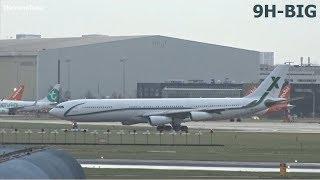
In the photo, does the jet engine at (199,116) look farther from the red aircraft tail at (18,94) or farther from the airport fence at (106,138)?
the red aircraft tail at (18,94)

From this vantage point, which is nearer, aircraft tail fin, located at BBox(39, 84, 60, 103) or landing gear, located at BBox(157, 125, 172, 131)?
landing gear, located at BBox(157, 125, 172, 131)

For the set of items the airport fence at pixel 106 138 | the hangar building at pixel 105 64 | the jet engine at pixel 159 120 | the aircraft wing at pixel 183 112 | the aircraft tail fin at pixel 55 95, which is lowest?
the airport fence at pixel 106 138

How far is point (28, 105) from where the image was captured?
161875 mm

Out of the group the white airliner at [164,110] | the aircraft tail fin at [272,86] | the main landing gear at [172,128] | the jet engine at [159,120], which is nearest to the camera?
the main landing gear at [172,128]

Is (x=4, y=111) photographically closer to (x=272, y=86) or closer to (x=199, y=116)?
(x=272, y=86)

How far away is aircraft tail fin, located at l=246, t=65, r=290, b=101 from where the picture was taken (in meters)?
106

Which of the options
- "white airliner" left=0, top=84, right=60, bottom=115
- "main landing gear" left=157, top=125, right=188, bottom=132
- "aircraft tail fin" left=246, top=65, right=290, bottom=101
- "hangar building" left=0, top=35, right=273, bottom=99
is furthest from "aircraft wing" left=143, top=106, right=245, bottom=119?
"hangar building" left=0, top=35, right=273, bottom=99

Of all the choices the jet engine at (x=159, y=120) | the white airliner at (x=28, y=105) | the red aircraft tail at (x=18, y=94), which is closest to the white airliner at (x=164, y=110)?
the jet engine at (x=159, y=120)

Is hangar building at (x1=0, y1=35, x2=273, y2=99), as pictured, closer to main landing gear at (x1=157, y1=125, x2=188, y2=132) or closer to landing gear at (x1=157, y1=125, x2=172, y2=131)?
main landing gear at (x1=157, y1=125, x2=188, y2=132)

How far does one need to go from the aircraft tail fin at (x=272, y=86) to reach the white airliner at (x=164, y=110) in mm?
280

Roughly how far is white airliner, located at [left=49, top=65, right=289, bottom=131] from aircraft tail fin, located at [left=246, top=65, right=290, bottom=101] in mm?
280

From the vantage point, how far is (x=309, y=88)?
177 meters

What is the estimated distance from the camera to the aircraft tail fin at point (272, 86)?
105562 mm

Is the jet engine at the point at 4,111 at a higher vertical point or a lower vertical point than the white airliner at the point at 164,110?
lower
